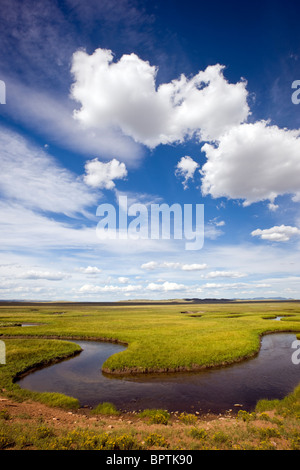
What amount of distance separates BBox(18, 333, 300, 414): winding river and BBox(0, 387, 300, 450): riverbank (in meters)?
2.04

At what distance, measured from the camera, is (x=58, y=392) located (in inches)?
875

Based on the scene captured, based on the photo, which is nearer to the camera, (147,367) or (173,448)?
(173,448)

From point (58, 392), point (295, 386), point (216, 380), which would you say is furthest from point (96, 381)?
point (295, 386)

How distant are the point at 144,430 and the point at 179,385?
34.7 feet

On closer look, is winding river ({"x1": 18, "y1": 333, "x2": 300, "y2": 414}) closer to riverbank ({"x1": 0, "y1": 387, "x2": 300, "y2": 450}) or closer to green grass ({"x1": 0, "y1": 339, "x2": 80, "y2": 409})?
green grass ({"x1": 0, "y1": 339, "x2": 80, "y2": 409})

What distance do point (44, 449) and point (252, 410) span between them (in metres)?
15.4

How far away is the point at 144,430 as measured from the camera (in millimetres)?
14164

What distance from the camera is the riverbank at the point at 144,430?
467 inches

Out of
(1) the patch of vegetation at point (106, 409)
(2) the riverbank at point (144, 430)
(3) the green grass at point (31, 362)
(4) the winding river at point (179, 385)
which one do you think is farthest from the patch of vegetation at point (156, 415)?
(3) the green grass at point (31, 362)

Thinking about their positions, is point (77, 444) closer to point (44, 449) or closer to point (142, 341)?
point (44, 449)

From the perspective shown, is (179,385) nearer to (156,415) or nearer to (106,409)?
(156,415)

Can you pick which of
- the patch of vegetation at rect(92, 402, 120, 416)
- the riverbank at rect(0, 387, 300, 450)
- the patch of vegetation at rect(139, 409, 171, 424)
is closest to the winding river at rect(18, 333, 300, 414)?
the patch of vegetation at rect(92, 402, 120, 416)

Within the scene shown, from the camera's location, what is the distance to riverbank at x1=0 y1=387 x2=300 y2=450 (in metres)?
11.9

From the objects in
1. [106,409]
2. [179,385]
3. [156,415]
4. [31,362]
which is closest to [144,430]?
[156,415]
